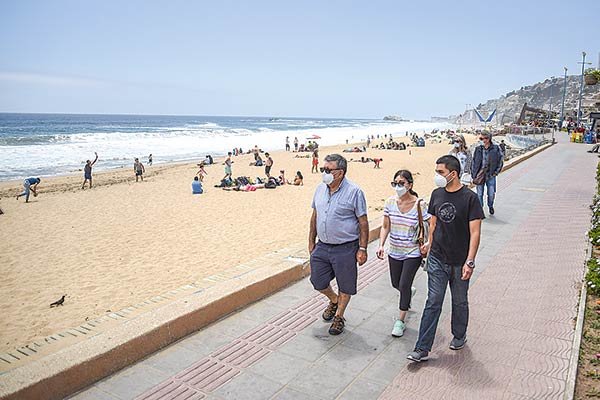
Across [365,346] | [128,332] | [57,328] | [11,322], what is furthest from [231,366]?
[11,322]

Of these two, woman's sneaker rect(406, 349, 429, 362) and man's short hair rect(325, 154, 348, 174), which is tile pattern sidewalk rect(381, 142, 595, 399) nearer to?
woman's sneaker rect(406, 349, 429, 362)

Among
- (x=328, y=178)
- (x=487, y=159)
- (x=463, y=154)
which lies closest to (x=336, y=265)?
(x=328, y=178)

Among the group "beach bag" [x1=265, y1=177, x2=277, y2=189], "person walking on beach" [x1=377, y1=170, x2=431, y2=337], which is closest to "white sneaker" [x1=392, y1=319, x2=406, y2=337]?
"person walking on beach" [x1=377, y1=170, x2=431, y2=337]

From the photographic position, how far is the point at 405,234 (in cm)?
389

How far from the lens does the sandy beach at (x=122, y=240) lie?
5.82 m

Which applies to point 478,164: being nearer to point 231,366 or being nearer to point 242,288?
point 242,288

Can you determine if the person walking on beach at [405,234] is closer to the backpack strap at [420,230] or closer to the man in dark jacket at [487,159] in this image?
the backpack strap at [420,230]

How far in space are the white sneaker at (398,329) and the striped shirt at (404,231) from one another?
576mm

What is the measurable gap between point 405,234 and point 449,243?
559mm

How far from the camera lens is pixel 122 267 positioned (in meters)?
7.27

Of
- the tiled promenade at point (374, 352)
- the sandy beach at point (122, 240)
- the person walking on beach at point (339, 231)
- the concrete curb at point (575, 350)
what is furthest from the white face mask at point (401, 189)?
the sandy beach at point (122, 240)

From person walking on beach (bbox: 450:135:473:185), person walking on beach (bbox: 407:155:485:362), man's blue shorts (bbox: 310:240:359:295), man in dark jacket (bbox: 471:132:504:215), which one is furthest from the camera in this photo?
person walking on beach (bbox: 450:135:473:185)

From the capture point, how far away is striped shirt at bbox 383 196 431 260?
12.7 feet

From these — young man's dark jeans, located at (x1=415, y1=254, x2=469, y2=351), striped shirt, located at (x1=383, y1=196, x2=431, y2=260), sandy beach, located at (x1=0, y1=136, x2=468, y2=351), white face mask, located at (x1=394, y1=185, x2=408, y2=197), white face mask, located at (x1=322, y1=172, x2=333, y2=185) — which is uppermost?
white face mask, located at (x1=322, y1=172, x2=333, y2=185)
